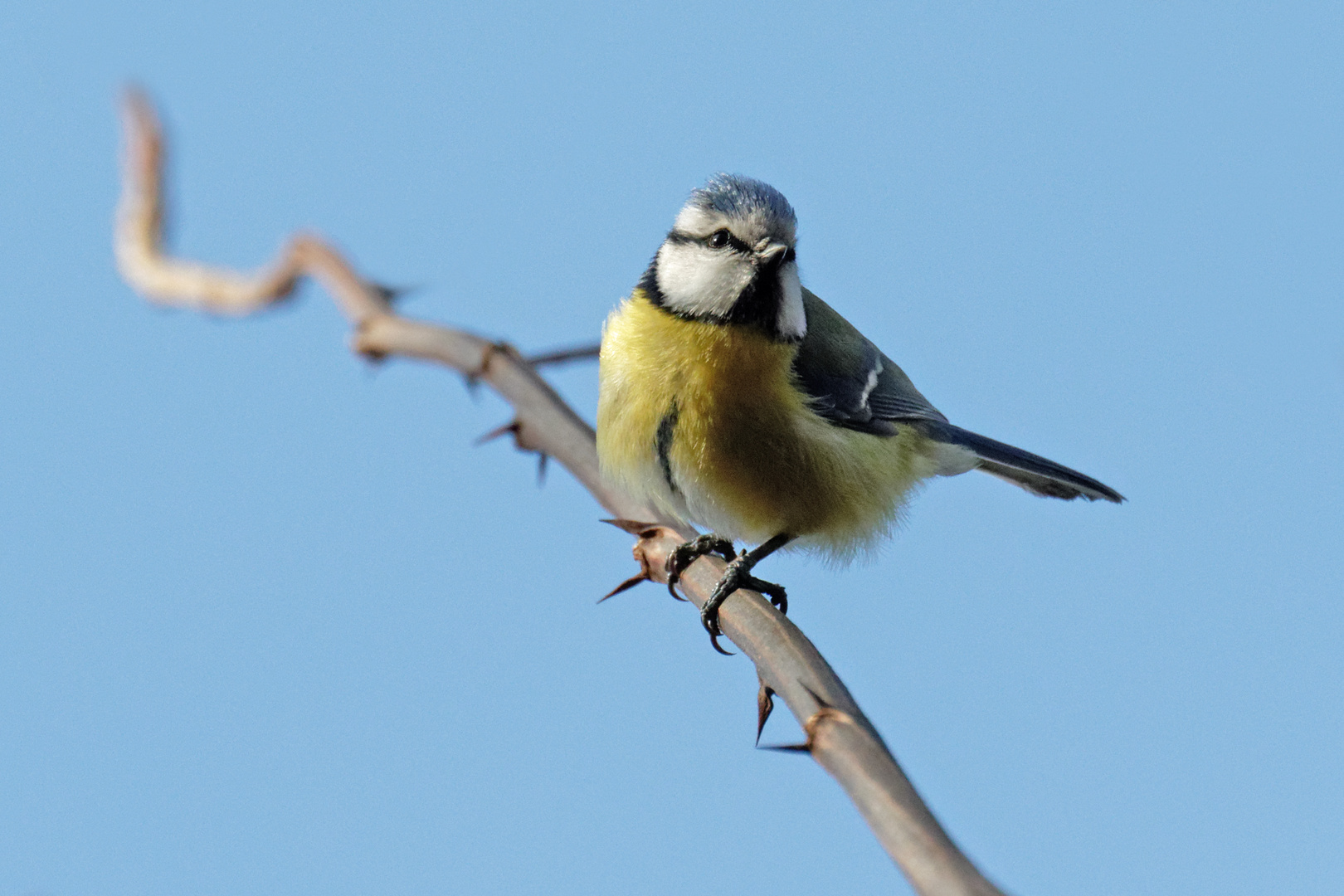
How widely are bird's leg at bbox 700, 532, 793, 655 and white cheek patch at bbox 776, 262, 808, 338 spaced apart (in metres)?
0.50

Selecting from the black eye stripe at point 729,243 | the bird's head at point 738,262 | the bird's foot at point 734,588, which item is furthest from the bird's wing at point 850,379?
the bird's foot at point 734,588

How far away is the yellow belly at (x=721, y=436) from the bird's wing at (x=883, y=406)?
0.32 ft

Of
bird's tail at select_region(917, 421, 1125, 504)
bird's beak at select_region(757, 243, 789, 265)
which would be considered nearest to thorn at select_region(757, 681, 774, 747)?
bird's beak at select_region(757, 243, 789, 265)

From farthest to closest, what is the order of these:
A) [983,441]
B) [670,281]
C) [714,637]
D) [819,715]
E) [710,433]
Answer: [983,441]
[670,281]
[710,433]
[714,637]
[819,715]

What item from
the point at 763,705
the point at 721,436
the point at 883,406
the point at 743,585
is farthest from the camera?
the point at 883,406

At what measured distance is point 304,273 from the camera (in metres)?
2.48

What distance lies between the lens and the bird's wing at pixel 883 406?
322 cm

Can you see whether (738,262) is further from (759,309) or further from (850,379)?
(850,379)

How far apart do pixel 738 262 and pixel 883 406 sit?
682 millimetres

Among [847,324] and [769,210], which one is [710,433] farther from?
[847,324]

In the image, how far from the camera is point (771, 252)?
117 inches

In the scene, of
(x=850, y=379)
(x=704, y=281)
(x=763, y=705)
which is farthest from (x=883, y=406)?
(x=763, y=705)

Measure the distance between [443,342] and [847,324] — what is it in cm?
157

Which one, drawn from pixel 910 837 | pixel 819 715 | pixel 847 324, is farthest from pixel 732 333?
pixel 910 837
